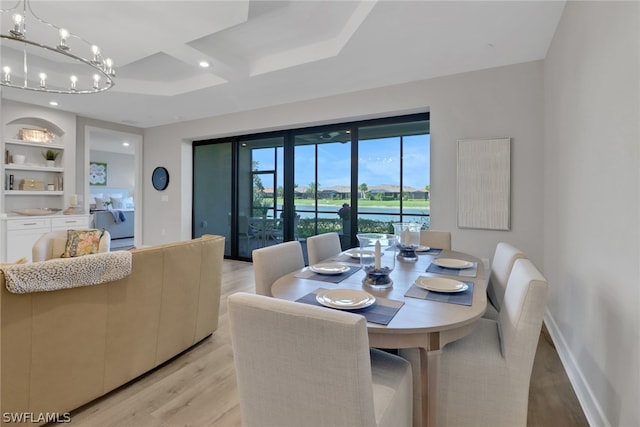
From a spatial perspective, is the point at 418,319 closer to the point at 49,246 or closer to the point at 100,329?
the point at 100,329

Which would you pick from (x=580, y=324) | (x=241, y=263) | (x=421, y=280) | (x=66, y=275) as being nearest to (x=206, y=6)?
(x=66, y=275)

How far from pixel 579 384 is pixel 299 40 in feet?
Result: 11.9

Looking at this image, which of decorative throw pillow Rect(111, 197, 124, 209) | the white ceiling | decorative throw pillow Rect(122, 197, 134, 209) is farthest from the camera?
decorative throw pillow Rect(122, 197, 134, 209)

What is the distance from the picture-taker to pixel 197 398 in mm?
1785

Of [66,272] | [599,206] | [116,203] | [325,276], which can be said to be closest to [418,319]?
[325,276]

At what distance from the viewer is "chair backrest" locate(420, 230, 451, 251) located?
2.86 meters

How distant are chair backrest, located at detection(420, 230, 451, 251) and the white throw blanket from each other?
244 centimetres

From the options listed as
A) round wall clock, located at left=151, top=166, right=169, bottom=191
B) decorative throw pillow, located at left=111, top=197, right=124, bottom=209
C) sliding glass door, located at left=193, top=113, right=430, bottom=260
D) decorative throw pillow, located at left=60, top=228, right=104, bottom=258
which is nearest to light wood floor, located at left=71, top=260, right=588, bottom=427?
decorative throw pillow, located at left=60, top=228, right=104, bottom=258

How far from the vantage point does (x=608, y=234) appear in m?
1.51

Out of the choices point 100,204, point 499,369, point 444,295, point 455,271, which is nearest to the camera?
point 499,369

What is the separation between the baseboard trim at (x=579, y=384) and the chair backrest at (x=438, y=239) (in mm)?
1054

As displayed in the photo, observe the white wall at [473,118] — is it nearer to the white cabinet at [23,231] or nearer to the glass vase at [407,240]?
the glass vase at [407,240]

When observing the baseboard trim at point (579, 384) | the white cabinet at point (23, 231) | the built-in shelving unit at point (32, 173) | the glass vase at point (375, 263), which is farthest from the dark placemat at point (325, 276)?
the built-in shelving unit at point (32, 173)

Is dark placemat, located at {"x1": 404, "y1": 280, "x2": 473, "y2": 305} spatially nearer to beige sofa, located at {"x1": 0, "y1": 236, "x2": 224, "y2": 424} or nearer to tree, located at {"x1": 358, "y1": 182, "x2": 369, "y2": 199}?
beige sofa, located at {"x1": 0, "y1": 236, "x2": 224, "y2": 424}
